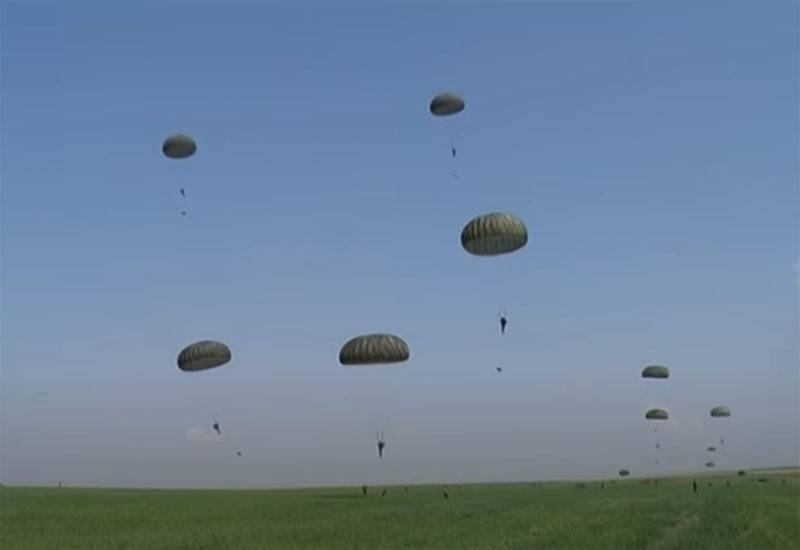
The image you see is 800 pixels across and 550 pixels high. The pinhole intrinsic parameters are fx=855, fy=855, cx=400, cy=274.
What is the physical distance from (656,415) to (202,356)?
3711 cm

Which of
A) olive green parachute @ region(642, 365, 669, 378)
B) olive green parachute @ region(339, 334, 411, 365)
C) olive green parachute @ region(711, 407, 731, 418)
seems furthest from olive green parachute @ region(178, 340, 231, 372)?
olive green parachute @ region(711, 407, 731, 418)

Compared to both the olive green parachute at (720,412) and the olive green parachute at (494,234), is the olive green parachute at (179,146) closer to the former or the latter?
the olive green parachute at (494,234)

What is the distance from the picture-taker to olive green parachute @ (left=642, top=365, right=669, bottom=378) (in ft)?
173

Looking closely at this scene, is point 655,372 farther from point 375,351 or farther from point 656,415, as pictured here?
point 375,351

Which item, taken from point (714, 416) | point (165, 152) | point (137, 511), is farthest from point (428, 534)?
point (714, 416)

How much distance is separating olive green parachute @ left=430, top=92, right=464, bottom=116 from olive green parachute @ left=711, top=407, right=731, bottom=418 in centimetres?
3698

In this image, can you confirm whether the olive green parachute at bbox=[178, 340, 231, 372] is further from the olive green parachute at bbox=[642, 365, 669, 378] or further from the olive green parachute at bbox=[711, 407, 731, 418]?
the olive green parachute at bbox=[711, 407, 731, 418]

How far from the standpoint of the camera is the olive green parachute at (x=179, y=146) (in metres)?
39.8

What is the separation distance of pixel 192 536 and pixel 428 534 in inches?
309

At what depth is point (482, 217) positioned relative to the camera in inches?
1314

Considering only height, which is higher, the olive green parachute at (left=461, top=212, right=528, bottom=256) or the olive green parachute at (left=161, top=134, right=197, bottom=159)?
the olive green parachute at (left=161, top=134, right=197, bottom=159)

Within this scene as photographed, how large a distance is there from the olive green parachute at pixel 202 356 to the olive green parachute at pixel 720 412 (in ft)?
134

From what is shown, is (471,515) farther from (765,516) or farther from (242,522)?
(765,516)

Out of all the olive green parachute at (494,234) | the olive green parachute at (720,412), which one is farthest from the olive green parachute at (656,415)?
the olive green parachute at (494,234)
